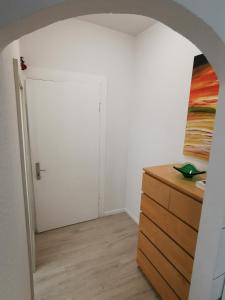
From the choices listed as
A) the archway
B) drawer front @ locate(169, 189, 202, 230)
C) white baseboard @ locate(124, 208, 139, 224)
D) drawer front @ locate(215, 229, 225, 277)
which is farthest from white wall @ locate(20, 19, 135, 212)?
drawer front @ locate(215, 229, 225, 277)

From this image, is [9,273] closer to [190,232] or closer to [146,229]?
[190,232]

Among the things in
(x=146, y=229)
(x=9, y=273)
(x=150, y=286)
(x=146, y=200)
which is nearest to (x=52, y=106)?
(x=146, y=200)

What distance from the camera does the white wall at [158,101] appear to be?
1.84 metres

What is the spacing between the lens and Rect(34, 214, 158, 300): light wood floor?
167 centimetres

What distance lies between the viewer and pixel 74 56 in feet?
7.27

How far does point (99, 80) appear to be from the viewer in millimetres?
2393

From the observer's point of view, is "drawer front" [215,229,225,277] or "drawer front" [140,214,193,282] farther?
"drawer front" [140,214,193,282]

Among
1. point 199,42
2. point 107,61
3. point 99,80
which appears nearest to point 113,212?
point 99,80

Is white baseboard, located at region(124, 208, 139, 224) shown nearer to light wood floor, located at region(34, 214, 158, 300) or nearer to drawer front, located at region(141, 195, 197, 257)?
light wood floor, located at region(34, 214, 158, 300)

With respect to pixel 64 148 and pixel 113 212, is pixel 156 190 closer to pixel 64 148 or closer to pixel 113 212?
pixel 64 148

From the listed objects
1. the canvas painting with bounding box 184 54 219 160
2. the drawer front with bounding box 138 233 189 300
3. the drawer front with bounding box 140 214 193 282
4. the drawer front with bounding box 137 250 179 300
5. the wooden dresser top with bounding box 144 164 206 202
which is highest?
the canvas painting with bounding box 184 54 219 160

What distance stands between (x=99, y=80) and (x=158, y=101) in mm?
832

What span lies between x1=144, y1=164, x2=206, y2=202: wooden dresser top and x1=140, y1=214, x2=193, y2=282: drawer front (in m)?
0.45

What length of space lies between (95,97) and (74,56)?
545 millimetres
